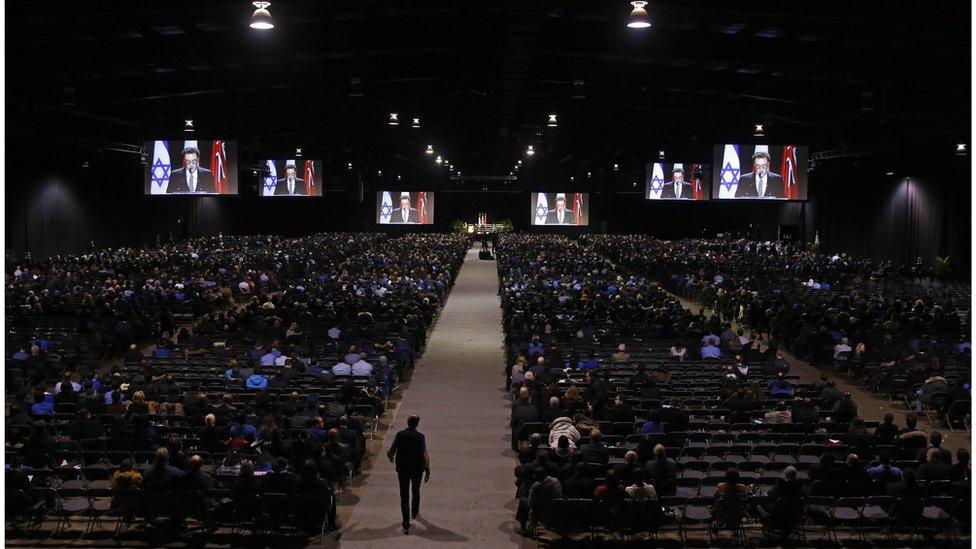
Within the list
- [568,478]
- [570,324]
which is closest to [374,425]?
[568,478]

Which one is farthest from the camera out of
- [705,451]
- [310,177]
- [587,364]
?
[310,177]

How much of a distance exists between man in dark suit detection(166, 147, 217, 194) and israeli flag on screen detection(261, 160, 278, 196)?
459 inches

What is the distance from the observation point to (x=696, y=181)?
38781 millimetres

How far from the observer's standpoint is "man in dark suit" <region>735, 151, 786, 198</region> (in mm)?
28094

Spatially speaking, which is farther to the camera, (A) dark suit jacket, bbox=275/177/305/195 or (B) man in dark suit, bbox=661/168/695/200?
(A) dark suit jacket, bbox=275/177/305/195

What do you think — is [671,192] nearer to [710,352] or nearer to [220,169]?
[220,169]

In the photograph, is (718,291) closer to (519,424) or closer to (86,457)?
(519,424)

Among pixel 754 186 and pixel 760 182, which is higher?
pixel 760 182

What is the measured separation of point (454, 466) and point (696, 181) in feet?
93.6

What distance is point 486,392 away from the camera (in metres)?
17.5

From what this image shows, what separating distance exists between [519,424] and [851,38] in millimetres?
10769

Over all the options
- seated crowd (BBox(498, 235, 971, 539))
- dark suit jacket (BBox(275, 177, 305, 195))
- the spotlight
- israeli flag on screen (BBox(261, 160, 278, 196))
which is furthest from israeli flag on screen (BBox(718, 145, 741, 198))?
israeli flag on screen (BBox(261, 160, 278, 196))

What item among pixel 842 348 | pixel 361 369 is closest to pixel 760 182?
pixel 842 348

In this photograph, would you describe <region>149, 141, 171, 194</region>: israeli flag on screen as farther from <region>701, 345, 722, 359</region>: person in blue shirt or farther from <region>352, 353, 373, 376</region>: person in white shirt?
<region>701, 345, 722, 359</region>: person in blue shirt
